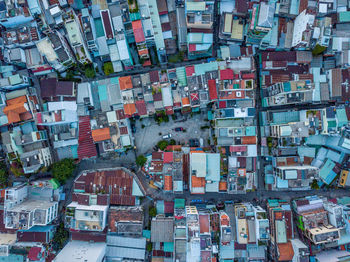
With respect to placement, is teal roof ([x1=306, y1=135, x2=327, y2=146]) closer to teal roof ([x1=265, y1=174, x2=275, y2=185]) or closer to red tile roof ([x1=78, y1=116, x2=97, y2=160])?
teal roof ([x1=265, y1=174, x2=275, y2=185])

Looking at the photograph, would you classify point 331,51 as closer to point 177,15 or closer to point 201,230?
point 177,15

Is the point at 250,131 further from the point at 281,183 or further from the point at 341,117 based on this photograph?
the point at 341,117

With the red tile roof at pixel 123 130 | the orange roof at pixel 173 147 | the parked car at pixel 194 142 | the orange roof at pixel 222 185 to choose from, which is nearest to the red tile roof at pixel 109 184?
the red tile roof at pixel 123 130

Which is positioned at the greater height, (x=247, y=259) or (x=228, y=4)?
(x=228, y=4)

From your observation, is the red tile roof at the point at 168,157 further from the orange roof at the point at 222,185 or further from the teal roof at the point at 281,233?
the teal roof at the point at 281,233

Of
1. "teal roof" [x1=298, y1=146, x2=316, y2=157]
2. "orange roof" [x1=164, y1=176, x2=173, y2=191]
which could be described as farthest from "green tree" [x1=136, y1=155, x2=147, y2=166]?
"teal roof" [x1=298, y1=146, x2=316, y2=157]

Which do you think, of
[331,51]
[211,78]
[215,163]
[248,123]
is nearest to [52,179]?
[215,163]
